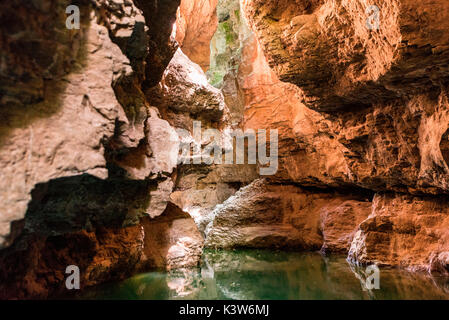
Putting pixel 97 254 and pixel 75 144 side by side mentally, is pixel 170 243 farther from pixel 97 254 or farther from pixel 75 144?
pixel 75 144

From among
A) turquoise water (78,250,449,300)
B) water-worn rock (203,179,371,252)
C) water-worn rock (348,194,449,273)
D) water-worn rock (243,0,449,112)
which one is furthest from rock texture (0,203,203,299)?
water-worn rock (243,0,449,112)

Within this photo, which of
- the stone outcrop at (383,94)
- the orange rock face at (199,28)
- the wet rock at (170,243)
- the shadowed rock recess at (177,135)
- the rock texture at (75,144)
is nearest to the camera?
the rock texture at (75,144)

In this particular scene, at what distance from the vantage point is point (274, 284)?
5039mm

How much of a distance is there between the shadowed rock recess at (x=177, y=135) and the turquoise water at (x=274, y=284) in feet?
1.48

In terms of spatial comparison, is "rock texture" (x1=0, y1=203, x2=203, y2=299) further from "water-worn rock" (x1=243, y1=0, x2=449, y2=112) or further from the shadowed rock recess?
"water-worn rock" (x1=243, y1=0, x2=449, y2=112)

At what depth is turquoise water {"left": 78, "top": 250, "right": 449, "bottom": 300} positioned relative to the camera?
4277 mm

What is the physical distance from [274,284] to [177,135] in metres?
3.08

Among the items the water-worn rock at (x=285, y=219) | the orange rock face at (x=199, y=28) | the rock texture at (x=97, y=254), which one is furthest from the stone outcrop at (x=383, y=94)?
the orange rock face at (x=199, y=28)

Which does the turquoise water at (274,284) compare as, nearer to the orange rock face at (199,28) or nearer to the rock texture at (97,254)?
the rock texture at (97,254)

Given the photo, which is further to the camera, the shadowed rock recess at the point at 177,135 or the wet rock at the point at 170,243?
the wet rock at the point at 170,243

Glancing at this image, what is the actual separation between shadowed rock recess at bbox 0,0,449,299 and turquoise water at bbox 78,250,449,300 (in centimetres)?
45

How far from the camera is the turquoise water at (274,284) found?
14.0 ft

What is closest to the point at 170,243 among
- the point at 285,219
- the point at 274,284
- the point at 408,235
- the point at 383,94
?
the point at 274,284

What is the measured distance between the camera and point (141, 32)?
434cm
